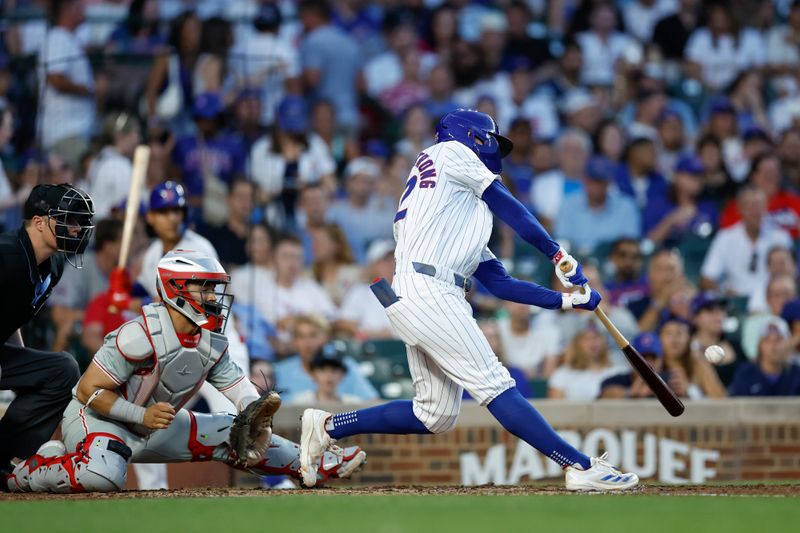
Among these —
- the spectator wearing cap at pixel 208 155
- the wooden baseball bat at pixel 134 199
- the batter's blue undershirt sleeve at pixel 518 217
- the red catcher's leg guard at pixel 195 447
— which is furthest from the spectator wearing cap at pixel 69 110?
A: the batter's blue undershirt sleeve at pixel 518 217

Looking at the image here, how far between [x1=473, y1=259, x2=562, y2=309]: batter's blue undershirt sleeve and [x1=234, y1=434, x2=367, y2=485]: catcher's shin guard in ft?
3.51

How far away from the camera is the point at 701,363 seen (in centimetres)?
1020

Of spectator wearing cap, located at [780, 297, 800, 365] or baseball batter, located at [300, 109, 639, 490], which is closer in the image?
baseball batter, located at [300, 109, 639, 490]

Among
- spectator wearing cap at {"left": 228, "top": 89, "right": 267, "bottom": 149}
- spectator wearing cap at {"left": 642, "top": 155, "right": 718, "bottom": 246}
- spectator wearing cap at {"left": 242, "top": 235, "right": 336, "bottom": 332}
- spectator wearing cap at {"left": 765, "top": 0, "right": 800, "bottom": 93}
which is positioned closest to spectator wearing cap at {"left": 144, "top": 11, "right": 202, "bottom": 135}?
spectator wearing cap at {"left": 228, "top": 89, "right": 267, "bottom": 149}

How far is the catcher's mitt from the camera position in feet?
21.9

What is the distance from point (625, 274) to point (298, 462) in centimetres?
502

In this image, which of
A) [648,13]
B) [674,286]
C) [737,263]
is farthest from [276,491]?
[648,13]

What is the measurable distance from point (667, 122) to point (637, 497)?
302 inches

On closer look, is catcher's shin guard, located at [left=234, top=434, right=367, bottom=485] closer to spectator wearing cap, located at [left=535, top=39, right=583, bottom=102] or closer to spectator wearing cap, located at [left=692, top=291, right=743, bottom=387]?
spectator wearing cap, located at [left=692, top=291, right=743, bottom=387]

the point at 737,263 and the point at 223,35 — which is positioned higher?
the point at 223,35

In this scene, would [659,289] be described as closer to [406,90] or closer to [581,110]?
[581,110]

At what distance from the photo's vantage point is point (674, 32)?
14.5m

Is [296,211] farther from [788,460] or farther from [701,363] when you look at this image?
[788,460]

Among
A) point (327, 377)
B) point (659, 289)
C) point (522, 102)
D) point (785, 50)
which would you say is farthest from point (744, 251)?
point (327, 377)
